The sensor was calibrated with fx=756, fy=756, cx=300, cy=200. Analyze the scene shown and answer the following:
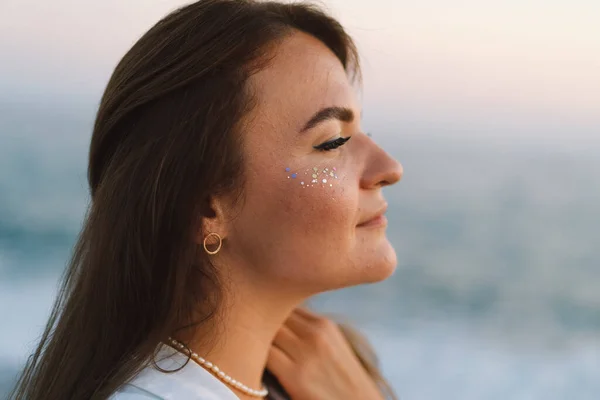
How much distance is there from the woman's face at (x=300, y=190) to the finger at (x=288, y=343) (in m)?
0.33

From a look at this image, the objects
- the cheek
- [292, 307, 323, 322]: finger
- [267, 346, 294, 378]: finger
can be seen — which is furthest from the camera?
[292, 307, 323, 322]: finger

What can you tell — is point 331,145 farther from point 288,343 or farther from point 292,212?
point 288,343

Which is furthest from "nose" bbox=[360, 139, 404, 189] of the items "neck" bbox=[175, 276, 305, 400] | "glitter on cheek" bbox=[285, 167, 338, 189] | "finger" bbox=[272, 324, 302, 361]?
"finger" bbox=[272, 324, 302, 361]

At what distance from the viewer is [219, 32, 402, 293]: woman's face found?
Answer: 1.78 m

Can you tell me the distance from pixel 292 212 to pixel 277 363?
0.52 m

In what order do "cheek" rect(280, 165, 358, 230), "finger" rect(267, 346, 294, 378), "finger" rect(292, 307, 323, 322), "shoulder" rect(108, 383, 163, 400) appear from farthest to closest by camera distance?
"finger" rect(292, 307, 323, 322) → "finger" rect(267, 346, 294, 378) → "cheek" rect(280, 165, 358, 230) → "shoulder" rect(108, 383, 163, 400)

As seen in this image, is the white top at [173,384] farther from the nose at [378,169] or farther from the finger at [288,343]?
the nose at [378,169]

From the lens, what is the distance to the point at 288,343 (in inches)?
84.0

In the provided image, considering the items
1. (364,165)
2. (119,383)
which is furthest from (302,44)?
(119,383)

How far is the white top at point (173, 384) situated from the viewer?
1.68 m

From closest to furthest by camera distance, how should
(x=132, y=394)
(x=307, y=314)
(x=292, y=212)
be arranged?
1. (x=132, y=394)
2. (x=292, y=212)
3. (x=307, y=314)

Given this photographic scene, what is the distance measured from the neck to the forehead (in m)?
0.43

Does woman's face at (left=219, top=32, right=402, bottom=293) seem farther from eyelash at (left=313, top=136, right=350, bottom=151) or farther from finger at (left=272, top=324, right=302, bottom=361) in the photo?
finger at (left=272, top=324, right=302, bottom=361)

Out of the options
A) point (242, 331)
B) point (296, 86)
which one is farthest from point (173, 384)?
point (296, 86)
